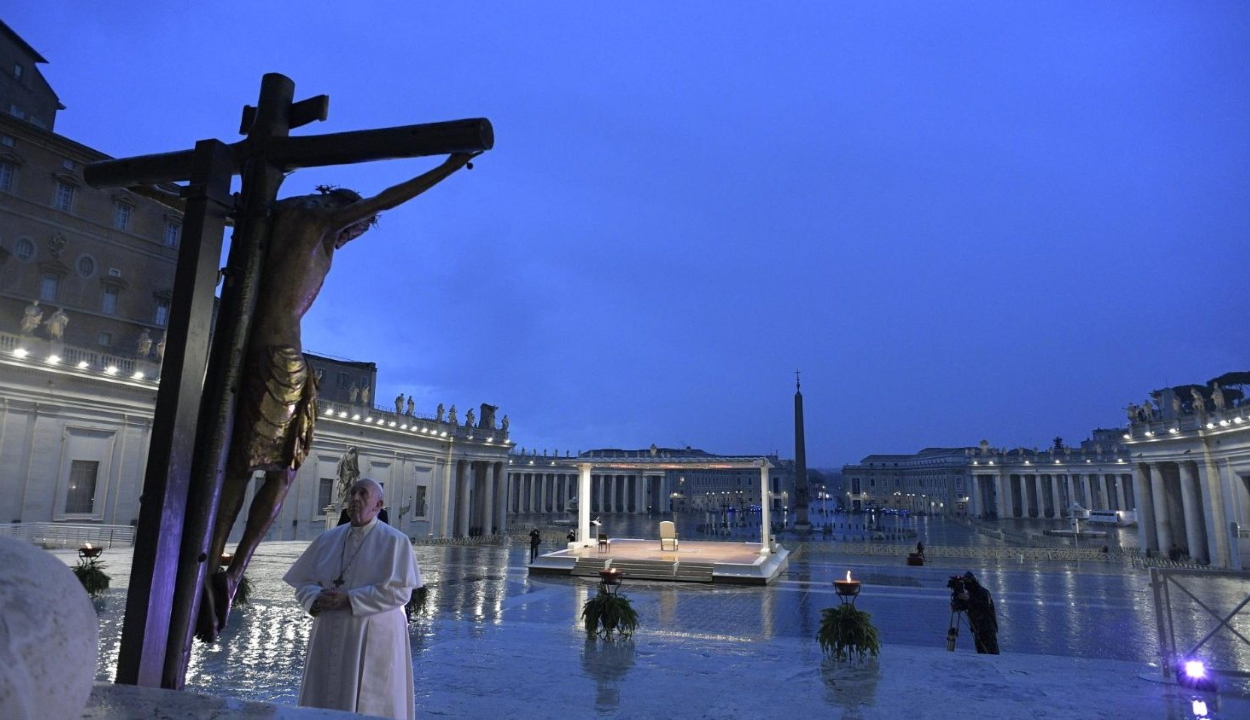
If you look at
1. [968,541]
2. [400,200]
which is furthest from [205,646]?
[968,541]

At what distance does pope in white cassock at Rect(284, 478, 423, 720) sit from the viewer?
4.35m

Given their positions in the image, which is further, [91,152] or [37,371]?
[91,152]

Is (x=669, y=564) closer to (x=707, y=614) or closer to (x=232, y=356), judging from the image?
(x=707, y=614)

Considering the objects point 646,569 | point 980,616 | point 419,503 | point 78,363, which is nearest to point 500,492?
point 419,503

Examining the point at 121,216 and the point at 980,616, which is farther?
the point at 121,216

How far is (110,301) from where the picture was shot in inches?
1551

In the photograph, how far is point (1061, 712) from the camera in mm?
6844

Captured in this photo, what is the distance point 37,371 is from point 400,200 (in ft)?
109

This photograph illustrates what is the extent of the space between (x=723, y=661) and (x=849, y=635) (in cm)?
183

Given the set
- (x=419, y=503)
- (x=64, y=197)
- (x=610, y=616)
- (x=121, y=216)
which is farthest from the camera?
(x=419, y=503)

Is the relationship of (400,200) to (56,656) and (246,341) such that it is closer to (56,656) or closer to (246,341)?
(246,341)

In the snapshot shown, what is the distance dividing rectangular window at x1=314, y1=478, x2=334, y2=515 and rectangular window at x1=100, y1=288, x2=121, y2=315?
1541cm

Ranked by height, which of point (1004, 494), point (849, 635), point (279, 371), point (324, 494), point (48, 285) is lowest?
point (849, 635)

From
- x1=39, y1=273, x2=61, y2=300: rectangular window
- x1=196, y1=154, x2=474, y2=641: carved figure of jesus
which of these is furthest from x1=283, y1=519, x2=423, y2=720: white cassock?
x1=39, y1=273, x2=61, y2=300: rectangular window
